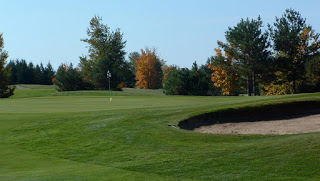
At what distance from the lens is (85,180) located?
7145mm

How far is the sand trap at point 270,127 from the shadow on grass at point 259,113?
0.49m

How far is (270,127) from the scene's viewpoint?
39.9ft

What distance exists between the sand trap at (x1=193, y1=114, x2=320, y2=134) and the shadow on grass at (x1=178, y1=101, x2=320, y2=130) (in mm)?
491

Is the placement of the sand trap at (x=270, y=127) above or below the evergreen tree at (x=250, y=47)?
below

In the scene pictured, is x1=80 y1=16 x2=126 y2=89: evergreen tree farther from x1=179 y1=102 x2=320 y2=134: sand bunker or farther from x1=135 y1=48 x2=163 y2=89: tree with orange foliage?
x1=179 y1=102 x2=320 y2=134: sand bunker

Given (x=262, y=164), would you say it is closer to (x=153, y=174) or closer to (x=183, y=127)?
(x=153, y=174)

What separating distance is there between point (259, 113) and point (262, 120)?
1.32 feet

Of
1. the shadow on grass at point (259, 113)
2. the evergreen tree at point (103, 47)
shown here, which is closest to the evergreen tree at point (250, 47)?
the evergreen tree at point (103, 47)

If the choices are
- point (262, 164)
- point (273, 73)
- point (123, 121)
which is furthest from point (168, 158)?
point (273, 73)

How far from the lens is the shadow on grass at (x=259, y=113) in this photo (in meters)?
13.4

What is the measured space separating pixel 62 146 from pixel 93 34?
72323 mm

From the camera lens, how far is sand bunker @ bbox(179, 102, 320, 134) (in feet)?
39.0

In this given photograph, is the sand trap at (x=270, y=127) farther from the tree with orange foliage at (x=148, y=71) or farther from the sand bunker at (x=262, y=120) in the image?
the tree with orange foliage at (x=148, y=71)

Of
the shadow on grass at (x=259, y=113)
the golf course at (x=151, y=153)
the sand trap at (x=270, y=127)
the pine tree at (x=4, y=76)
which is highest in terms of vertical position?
the pine tree at (x=4, y=76)
